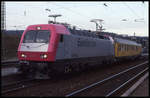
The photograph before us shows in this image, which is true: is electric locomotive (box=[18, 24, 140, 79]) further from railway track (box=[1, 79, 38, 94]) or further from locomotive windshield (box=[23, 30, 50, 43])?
railway track (box=[1, 79, 38, 94])

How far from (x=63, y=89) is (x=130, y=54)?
821 inches

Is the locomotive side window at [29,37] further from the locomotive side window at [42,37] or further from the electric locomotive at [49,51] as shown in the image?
the locomotive side window at [42,37]

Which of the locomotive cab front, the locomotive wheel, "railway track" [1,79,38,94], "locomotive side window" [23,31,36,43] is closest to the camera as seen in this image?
"railway track" [1,79,38,94]

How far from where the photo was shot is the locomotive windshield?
1112 cm

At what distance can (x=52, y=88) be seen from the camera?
31.2 ft

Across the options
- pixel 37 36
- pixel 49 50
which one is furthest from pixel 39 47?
pixel 37 36

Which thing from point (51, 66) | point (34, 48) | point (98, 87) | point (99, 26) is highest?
point (99, 26)

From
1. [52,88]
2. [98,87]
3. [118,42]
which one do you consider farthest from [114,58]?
[52,88]

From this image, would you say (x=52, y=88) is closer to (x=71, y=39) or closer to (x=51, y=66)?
(x=51, y=66)

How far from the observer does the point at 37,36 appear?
11.4 m

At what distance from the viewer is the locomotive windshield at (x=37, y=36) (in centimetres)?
1112

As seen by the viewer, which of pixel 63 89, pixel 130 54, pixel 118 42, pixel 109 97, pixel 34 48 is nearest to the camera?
pixel 109 97

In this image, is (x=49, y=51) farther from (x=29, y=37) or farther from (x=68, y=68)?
(x=68, y=68)

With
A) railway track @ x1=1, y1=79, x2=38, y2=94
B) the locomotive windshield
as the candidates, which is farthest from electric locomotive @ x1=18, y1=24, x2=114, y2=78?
railway track @ x1=1, y1=79, x2=38, y2=94
